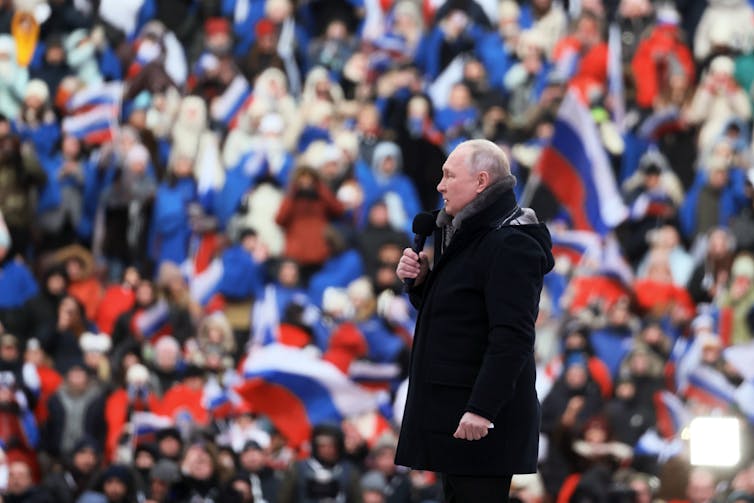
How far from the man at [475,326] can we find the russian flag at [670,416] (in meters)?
6.04

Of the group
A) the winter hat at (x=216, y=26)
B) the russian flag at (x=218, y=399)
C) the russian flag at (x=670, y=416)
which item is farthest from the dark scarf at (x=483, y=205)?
the winter hat at (x=216, y=26)

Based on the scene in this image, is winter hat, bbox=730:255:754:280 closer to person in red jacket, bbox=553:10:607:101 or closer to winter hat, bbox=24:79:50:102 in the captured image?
person in red jacket, bbox=553:10:607:101

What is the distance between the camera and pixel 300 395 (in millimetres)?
11156

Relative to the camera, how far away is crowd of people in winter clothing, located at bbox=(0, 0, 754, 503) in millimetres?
10484

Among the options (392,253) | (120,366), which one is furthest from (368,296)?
(120,366)

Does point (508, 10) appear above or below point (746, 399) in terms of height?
above

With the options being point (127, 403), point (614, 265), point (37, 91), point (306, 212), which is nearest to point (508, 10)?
point (306, 212)

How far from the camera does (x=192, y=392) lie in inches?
444

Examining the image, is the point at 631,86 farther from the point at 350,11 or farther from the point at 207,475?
the point at 207,475

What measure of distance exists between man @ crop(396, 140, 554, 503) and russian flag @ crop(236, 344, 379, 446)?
6331mm

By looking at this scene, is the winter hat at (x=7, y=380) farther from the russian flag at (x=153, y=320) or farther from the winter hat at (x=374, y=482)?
the winter hat at (x=374, y=482)

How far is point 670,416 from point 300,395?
7.44ft

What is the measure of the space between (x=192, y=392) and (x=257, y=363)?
0.45 m

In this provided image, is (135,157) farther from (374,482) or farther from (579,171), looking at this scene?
(374,482)
